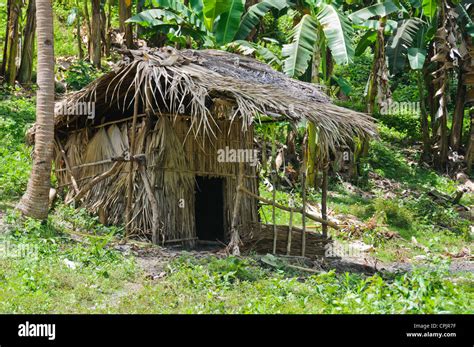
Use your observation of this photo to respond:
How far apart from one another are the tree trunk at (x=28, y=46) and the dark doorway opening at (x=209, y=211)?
799 centimetres

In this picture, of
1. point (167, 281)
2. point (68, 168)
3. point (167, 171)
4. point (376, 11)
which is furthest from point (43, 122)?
point (376, 11)

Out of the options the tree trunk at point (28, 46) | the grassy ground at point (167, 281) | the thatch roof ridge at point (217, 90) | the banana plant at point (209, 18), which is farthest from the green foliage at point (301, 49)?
the tree trunk at point (28, 46)

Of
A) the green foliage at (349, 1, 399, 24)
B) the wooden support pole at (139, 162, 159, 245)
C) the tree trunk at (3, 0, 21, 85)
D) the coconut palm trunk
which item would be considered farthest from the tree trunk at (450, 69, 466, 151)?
the coconut palm trunk

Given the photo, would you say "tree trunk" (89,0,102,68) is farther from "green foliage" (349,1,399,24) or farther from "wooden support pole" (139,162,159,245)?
"wooden support pole" (139,162,159,245)

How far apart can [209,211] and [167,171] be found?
2.11 meters

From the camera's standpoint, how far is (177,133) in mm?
12008

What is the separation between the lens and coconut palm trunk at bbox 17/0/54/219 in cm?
1076

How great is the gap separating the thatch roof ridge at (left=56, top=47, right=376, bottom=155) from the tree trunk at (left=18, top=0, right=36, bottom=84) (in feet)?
23.3

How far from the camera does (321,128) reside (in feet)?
35.7

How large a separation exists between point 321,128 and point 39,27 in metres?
4.36

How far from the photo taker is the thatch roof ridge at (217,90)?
34.6 ft

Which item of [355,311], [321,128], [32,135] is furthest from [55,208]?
[355,311]

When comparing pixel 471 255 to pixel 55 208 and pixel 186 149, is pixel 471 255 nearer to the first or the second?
pixel 186 149
